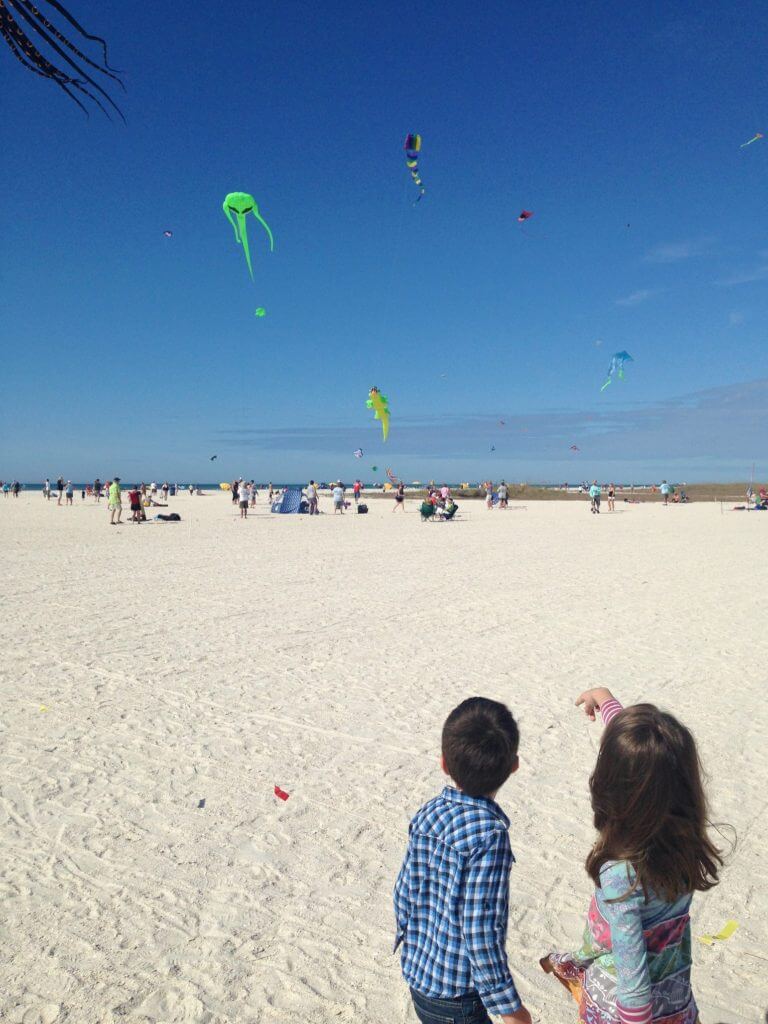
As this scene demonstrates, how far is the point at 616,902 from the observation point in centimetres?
175

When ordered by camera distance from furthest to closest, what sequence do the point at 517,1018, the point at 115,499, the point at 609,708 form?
1. the point at 115,499
2. the point at 609,708
3. the point at 517,1018

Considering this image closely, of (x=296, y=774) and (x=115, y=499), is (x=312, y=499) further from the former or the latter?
(x=296, y=774)

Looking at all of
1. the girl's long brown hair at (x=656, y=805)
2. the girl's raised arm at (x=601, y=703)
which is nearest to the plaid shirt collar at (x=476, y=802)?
the girl's long brown hair at (x=656, y=805)

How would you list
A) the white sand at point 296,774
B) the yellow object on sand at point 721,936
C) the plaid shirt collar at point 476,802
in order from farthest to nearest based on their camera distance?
the yellow object on sand at point 721,936 → the white sand at point 296,774 → the plaid shirt collar at point 476,802

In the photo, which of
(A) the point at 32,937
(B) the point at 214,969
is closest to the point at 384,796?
(B) the point at 214,969

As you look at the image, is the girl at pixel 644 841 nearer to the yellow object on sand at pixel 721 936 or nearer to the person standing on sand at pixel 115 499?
the yellow object on sand at pixel 721 936

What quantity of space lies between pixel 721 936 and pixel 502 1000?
77.1 inches

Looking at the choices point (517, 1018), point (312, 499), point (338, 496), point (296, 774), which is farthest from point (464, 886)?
point (338, 496)

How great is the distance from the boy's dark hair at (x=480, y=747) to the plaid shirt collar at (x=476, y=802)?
2cm

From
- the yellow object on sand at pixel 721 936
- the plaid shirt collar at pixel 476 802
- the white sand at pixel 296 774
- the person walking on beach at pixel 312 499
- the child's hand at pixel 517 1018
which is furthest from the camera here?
the person walking on beach at pixel 312 499

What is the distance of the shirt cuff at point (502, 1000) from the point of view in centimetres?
171

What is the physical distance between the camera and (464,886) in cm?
181

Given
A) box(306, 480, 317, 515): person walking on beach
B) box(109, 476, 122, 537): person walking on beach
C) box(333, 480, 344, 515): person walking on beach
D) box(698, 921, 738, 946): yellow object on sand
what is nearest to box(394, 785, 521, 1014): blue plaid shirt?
box(698, 921, 738, 946): yellow object on sand

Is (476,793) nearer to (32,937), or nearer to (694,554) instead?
(32,937)
